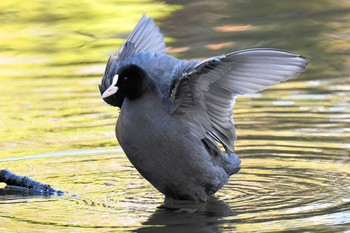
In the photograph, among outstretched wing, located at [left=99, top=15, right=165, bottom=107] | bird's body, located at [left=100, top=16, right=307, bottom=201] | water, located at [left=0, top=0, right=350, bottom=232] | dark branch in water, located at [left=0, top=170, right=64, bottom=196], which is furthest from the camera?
outstretched wing, located at [left=99, top=15, right=165, bottom=107]

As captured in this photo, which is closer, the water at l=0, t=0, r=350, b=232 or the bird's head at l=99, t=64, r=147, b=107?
the water at l=0, t=0, r=350, b=232

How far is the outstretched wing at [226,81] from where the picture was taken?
6.26 meters

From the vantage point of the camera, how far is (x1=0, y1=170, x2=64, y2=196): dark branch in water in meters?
7.19

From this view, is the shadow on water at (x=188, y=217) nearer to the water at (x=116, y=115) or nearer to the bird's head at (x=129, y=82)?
the water at (x=116, y=115)

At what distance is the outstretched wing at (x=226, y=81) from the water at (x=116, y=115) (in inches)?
22.0

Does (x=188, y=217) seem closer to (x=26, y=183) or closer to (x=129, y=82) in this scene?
(x=129, y=82)

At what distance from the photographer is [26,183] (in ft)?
24.1

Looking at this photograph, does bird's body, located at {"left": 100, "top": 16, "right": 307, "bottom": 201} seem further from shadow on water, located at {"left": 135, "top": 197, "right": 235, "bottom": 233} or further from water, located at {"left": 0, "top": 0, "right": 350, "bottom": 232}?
water, located at {"left": 0, "top": 0, "right": 350, "bottom": 232}

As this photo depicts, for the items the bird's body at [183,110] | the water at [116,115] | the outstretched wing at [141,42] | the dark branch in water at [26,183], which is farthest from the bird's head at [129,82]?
the outstretched wing at [141,42]

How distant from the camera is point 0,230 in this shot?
6.25 meters

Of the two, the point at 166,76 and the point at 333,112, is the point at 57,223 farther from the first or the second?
the point at 333,112

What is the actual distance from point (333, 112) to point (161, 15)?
6060 mm

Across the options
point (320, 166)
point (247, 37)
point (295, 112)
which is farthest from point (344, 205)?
point (247, 37)

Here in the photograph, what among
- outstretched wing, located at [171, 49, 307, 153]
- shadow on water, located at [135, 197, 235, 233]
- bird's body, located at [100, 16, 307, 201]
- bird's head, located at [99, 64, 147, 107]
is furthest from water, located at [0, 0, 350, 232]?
bird's head, located at [99, 64, 147, 107]
